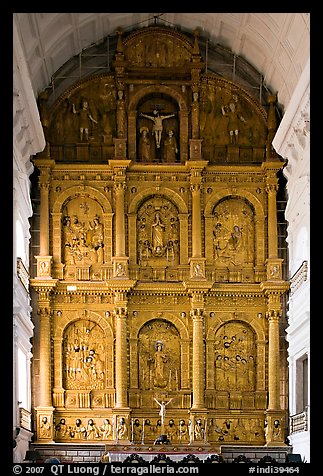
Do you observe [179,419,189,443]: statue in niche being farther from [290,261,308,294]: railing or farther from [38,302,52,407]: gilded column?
[290,261,308,294]: railing

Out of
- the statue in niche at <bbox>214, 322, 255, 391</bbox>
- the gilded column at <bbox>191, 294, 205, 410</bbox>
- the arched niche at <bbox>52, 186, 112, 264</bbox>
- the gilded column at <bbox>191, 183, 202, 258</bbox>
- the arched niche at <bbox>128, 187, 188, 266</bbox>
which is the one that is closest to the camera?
the gilded column at <bbox>191, 294, 205, 410</bbox>

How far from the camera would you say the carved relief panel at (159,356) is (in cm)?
3356

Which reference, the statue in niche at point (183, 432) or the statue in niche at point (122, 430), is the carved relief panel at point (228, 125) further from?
the statue in niche at point (122, 430)

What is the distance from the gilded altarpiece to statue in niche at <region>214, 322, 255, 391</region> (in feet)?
0.13

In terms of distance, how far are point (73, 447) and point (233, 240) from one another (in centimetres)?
809

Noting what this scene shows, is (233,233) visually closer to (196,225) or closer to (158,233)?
(196,225)

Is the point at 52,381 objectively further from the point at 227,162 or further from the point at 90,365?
the point at 227,162

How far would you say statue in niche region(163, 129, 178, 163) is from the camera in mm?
34469

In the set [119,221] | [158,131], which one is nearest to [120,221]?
[119,221]

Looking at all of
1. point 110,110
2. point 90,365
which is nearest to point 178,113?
point 110,110

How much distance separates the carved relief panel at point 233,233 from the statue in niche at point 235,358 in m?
2.05

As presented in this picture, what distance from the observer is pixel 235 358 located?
3381cm

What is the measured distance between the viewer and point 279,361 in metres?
33.5

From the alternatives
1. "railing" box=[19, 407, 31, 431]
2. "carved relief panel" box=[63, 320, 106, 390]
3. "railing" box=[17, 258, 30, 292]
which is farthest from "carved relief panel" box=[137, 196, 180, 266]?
A: "railing" box=[19, 407, 31, 431]
